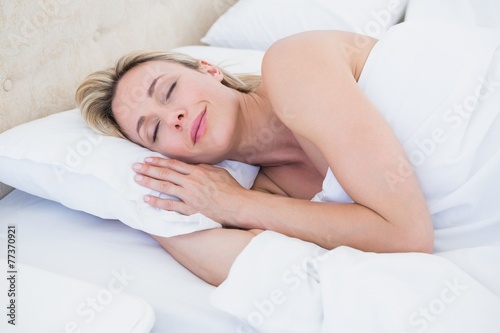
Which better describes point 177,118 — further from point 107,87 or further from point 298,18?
point 298,18

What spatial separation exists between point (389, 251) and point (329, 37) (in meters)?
0.47

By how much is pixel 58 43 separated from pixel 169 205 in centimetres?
58

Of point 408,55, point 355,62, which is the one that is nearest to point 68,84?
point 355,62

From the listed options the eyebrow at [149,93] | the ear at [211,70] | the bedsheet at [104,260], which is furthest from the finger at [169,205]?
the ear at [211,70]

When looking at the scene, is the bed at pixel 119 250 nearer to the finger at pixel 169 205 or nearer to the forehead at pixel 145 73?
the finger at pixel 169 205

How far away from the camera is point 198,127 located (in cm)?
118

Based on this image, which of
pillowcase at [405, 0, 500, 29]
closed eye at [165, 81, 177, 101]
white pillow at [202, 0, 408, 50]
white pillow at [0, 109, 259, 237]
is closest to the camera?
white pillow at [0, 109, 259, 237]

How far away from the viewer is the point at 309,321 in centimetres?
87

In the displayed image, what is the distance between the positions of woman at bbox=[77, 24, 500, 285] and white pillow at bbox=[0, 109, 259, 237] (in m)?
0.03

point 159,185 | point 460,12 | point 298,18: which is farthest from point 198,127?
point 460,12

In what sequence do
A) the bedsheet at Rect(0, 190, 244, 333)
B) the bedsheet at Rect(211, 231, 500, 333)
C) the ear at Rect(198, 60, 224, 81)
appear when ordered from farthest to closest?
the ear at Rect(198, 60, 224, 81) < the bedsheet at Rect(0, 190, 244, 333) < the bedsheet at Rect(211, 231, 500, 333)

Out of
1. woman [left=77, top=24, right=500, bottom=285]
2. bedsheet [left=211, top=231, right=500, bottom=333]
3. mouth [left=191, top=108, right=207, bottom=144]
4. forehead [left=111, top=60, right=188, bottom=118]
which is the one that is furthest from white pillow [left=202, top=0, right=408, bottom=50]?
bedsheet [left=211, top=231, right=500, bottom=333]

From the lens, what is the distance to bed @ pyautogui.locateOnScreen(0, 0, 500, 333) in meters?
0.84

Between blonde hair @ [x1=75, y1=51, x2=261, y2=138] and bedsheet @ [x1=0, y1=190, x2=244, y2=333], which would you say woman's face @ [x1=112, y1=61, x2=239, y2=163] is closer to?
blonde hair @ [x1=75, y1=51, x2=261, y2=138]
